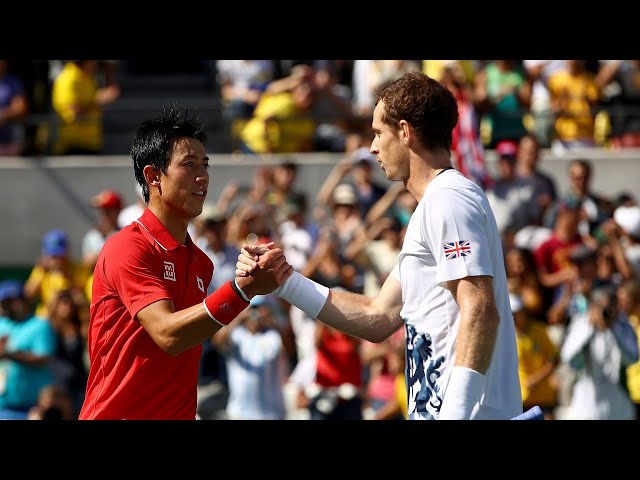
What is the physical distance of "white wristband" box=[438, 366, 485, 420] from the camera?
4.61 metres

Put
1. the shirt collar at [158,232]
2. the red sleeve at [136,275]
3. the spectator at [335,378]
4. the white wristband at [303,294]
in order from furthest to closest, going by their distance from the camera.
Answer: the spectator at [335,378] → the white wristband at [303,294] → the shirt collar at [158,232] → the red sleeve at [136,275]

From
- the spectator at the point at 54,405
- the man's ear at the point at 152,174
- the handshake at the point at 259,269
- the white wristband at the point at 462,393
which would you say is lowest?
the spectator at the point at 54,405

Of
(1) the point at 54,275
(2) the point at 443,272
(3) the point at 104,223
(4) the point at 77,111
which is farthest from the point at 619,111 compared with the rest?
(2) the point at 443,272

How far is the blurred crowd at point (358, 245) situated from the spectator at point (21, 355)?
0.04ft

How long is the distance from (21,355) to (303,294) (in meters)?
5.18

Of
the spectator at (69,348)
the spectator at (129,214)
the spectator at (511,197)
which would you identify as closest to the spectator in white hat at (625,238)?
the spectator at (511,197)

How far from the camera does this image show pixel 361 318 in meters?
5.63

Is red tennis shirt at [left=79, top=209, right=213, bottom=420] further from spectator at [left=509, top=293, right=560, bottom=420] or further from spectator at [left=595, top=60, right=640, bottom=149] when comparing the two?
spectator at [left=595, top=60, right=640, bottom=149]

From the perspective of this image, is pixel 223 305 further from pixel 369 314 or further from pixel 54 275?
pixel 54 275

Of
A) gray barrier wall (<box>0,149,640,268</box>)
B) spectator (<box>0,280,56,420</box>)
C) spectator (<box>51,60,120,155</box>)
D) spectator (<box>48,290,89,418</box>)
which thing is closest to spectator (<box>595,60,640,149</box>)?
gray barrier wall (<box>0,149,640,268</box>)

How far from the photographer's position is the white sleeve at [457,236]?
15.5ft

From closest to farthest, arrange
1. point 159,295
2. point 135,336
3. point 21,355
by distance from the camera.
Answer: point 159,295 < point 135,336 < point 21,355

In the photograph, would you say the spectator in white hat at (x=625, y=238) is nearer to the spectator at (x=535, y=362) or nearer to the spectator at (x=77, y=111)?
the spectator at (x=535, y=362)
